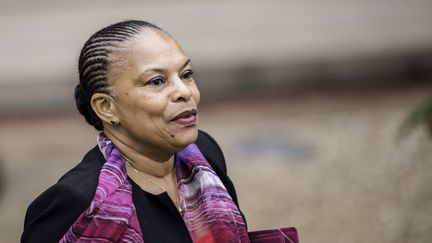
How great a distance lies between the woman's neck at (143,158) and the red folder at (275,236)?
40cm

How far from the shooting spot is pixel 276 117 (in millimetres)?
9352

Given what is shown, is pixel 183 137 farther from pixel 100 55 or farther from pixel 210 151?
pixel 210 151

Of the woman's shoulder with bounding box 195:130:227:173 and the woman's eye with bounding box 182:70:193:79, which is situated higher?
the woman's eye with bounding box 182:70:193:79

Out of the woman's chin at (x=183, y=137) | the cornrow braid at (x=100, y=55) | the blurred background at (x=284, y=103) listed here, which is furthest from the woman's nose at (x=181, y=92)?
the blurred background at (x=284, y=103)

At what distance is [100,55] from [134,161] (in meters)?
0.38

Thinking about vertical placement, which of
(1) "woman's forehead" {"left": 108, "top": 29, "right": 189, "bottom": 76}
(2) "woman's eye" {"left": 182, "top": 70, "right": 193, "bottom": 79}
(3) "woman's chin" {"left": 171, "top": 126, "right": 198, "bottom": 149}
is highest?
(1) "woman's forehead" {"left": 108, "top": 29, "right": 189, "bottom": 76}

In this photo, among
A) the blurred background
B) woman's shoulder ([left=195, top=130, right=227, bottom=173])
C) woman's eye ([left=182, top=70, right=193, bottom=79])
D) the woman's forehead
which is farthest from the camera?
the blurred background

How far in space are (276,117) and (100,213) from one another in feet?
21.3

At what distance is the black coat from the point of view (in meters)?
2.95

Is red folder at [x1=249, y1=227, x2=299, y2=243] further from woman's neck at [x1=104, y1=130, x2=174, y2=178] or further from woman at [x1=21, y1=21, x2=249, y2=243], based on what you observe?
woman's neck at [x1=104, y1=130, x2=174, y2=178]

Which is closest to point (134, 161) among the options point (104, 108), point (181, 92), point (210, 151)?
point (104, 108)

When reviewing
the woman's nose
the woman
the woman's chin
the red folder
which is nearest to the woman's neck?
the woman

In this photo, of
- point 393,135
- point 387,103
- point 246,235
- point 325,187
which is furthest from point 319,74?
point 246,235

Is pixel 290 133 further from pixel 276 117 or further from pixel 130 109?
pixel 130 109
